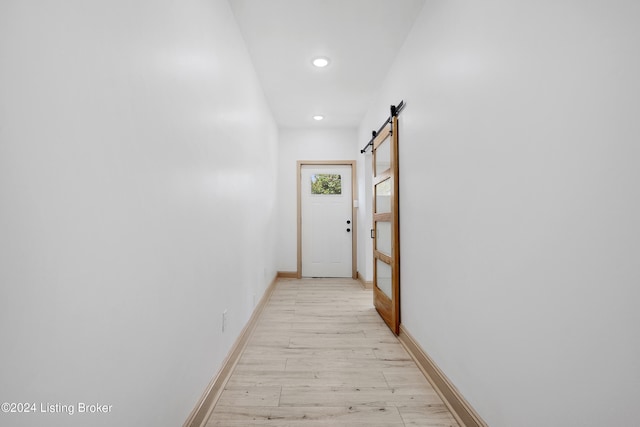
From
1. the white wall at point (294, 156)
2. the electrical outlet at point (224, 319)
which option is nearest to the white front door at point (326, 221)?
the white wall at point (294, 156)

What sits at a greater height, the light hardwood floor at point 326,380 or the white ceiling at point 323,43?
the white ceiling at point 323,43

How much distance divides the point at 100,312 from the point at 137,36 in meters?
0.88

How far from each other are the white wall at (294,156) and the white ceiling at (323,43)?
1140 millimetres

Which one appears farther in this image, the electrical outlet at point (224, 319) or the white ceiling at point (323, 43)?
the white ceiling at point (323, 43)

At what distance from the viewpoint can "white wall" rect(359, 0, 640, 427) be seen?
2.74 feet

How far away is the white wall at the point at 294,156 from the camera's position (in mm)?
5363

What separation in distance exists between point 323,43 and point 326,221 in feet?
10.3

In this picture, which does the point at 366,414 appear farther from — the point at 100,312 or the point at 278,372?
the point at 100,312

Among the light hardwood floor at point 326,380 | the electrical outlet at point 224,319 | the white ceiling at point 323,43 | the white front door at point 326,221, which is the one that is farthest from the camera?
the white front door at point 326,221

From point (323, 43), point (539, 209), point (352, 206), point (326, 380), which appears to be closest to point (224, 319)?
point (326, 380)

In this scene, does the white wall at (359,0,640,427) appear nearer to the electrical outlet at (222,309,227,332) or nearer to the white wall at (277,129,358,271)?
the electrical outlet at (222,309,227,332)

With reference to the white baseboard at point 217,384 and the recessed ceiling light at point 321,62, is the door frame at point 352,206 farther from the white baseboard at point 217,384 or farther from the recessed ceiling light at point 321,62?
the white baseboard at point 217,384

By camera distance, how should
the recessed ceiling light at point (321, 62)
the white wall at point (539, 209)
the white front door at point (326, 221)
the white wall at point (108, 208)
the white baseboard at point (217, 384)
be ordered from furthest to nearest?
the white front door at point (326, 221) < the recessed ceiling light at point (321, 62) < the white baseboard at point (217, 384) < the white wall at point (539, 209) < the white wall at point (108, 208)

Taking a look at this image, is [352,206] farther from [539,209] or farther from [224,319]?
[539,209]
